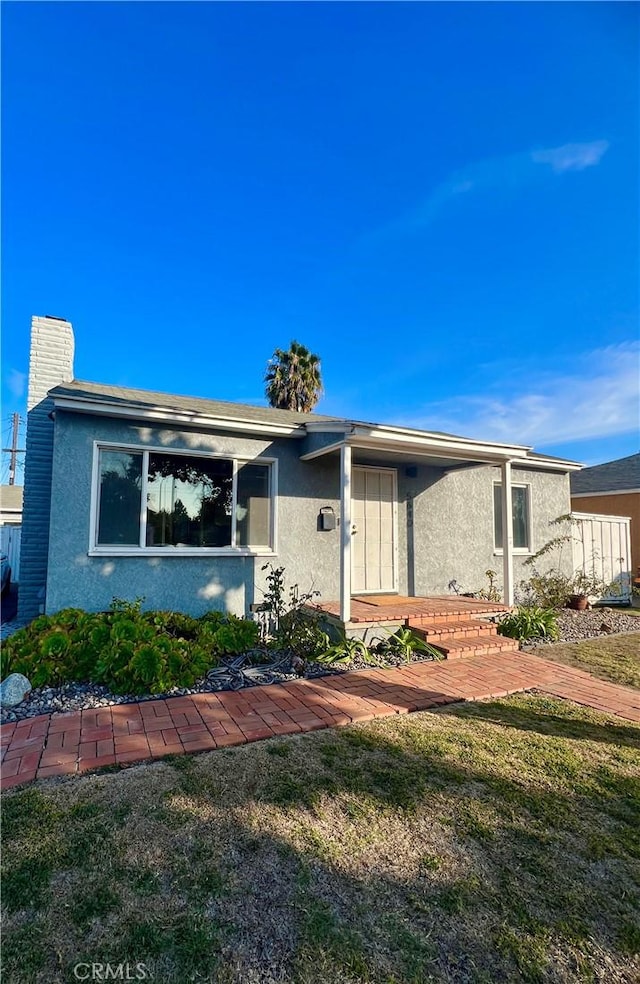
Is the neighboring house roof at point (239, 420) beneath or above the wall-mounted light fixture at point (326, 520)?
above

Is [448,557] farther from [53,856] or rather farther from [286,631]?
[53,856]

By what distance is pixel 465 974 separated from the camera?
6.12 ft

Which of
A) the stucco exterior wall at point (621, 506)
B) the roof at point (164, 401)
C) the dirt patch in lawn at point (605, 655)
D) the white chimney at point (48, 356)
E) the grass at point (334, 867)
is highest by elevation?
the white chimney at point (48, 356)

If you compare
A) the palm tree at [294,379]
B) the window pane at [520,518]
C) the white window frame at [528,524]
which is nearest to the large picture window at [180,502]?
the white window frame at [528,524]

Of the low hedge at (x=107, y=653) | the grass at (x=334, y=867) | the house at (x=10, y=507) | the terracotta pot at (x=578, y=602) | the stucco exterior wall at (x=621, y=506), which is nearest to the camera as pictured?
the grass at (x=334, y=867)

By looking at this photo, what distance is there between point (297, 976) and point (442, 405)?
2078cm

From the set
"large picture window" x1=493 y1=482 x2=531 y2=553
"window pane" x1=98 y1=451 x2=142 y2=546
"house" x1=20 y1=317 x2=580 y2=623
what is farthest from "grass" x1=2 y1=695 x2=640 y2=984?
"large picture window" x1=493 y1=482 x2=531 y2=553

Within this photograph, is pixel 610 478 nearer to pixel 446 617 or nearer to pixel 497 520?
pixel 497 520

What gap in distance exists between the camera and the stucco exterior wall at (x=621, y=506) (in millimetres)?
14781

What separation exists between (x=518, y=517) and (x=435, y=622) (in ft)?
16.2

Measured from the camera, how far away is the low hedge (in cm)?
510

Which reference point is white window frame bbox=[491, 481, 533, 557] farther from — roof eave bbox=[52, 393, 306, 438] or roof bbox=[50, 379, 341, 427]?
roof eave bbox=[52, 393, 306, 438]

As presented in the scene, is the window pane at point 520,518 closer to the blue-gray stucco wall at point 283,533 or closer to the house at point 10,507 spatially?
the blue-gray stucco wall at point 283,533

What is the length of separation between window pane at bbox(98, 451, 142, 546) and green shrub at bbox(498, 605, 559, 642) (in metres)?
6.49
